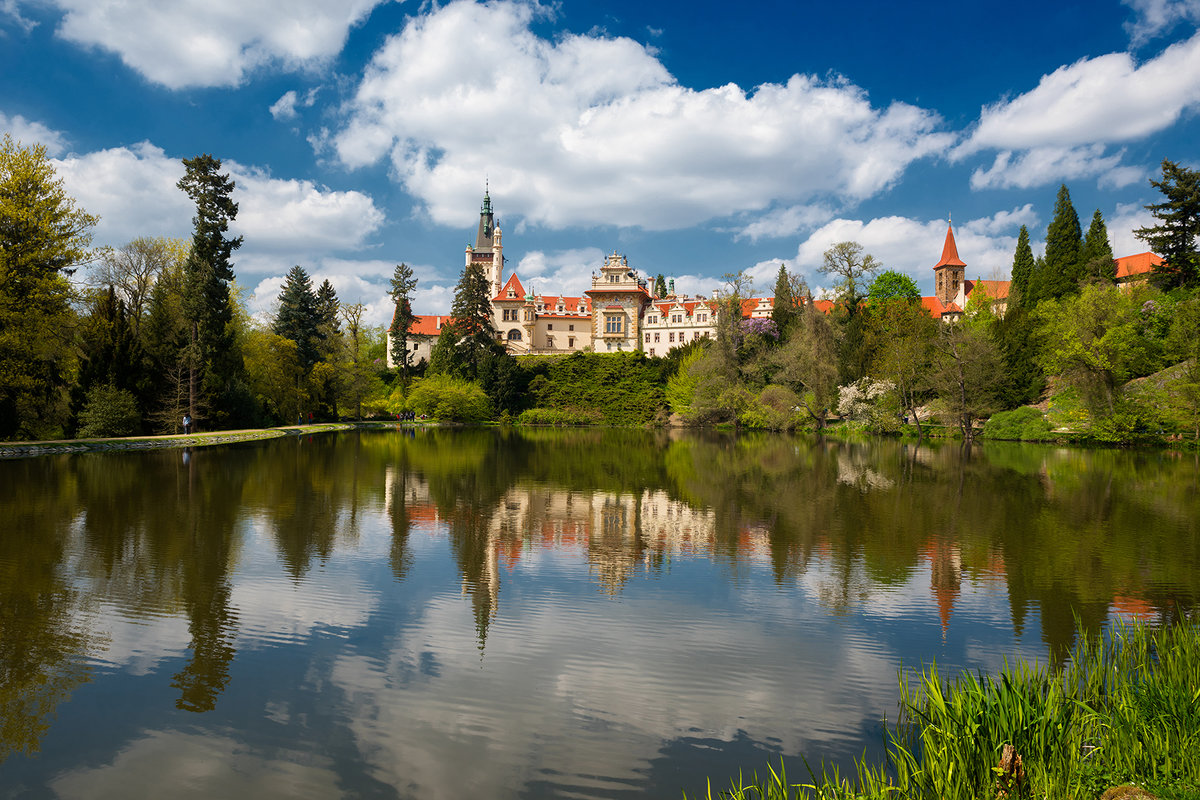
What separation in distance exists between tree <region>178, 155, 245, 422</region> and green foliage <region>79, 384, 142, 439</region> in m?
2.99

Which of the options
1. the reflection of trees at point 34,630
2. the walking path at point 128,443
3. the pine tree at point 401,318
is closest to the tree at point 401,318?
the pine tree at point 401,318

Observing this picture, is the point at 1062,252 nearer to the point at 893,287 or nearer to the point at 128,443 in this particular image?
the point at 893,287

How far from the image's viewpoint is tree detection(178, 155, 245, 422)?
32.9 metres

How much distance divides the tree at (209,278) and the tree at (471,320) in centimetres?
2606

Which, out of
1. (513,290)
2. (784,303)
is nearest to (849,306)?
(784,303)

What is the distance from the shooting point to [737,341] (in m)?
50.7

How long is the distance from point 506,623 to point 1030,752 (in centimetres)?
478

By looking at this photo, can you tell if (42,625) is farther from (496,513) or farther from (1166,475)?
(1166,475)

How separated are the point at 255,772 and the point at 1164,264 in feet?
173

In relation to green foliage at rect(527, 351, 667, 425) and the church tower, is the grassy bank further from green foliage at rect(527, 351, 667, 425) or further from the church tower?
the church tower

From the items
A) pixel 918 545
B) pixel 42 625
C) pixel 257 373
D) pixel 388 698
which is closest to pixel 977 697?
pixel 388 698

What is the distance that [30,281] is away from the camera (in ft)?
81.8

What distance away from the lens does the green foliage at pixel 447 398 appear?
180ft

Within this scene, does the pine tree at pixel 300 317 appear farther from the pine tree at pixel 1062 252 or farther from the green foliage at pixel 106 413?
the pine tree at pixel 1062 252
